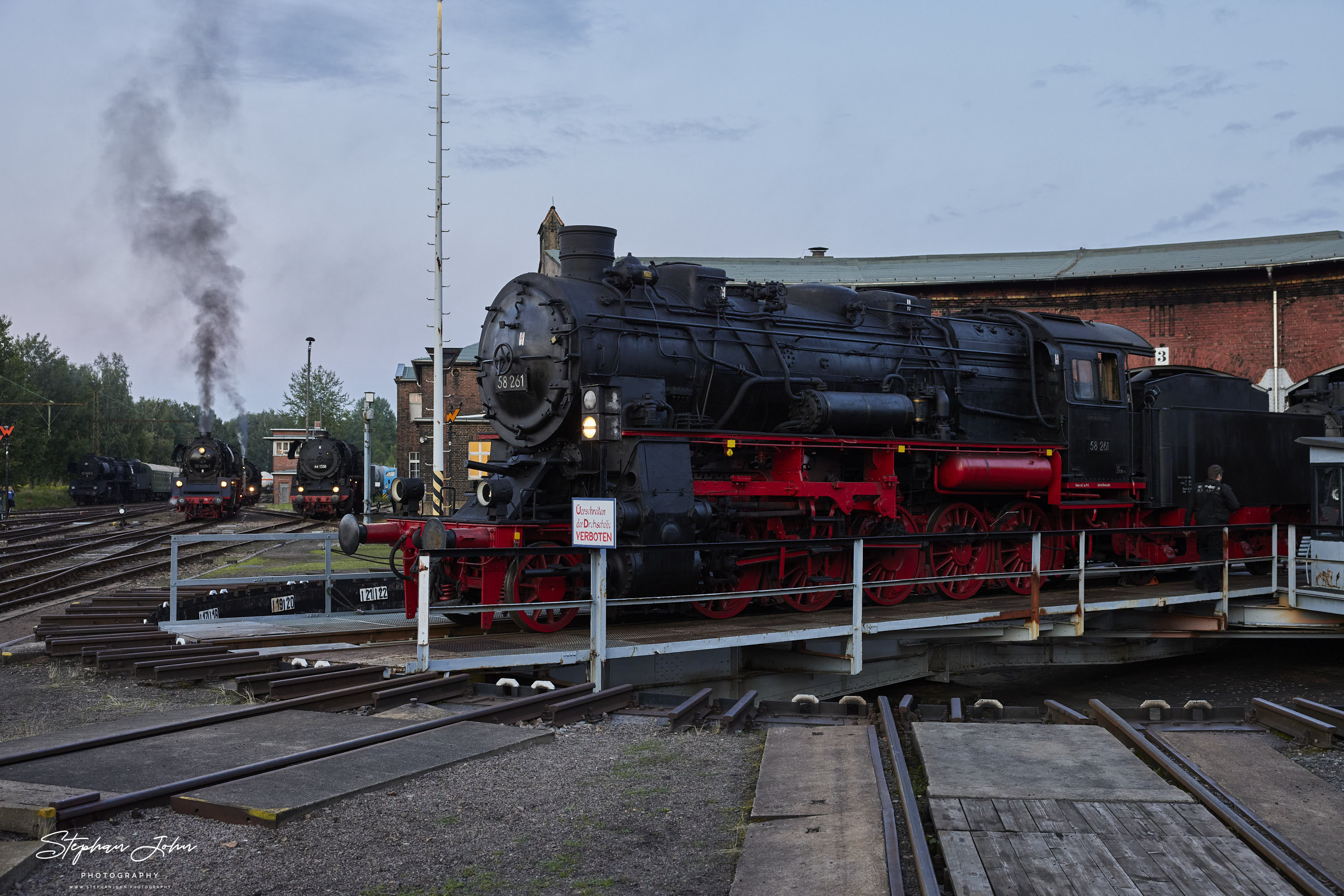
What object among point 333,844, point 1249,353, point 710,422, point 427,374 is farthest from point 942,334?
point 427,374

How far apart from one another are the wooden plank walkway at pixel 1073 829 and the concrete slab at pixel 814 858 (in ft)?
1.03

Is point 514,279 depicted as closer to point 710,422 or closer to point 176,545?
point 710,422

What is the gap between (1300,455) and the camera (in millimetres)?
17375

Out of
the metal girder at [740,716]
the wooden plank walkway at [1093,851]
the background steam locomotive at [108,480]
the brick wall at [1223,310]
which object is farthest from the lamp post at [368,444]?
the background steam locomotive at [108,480]

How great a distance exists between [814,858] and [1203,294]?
25.5m

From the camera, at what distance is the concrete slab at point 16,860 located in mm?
3939

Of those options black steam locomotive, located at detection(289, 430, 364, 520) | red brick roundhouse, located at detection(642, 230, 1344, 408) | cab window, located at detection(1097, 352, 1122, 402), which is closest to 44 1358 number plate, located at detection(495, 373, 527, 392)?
cab window, located at detection(1097, 352, 1122, 402)

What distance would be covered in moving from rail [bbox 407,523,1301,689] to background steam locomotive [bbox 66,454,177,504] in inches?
1673

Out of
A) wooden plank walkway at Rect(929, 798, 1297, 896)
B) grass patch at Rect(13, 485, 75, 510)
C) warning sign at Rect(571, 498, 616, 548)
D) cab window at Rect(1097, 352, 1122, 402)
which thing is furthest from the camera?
grass patch at Rect(13, 485, 75, 510)

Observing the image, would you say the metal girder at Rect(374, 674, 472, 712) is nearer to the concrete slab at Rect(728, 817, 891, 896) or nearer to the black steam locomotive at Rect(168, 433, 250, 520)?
the concrete slab at Rect(728, 817, 891, 896)

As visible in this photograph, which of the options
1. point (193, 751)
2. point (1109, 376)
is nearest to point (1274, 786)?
point (193, 751)

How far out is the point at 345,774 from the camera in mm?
5359

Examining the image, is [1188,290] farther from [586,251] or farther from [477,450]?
[477,450]

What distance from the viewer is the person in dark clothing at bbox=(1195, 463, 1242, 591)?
14.6m
